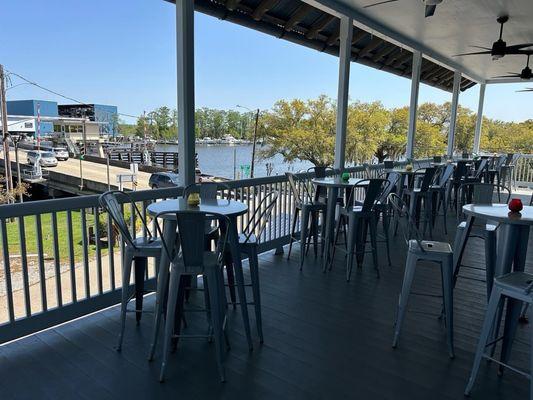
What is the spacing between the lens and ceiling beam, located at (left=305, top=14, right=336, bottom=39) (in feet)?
19.0

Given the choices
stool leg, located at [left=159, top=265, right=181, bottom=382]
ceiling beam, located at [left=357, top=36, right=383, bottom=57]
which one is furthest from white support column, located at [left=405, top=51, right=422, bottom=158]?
stool leg, located at [left=159, top=265, right=181, bottom=382]

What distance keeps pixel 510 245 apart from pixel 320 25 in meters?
4.69

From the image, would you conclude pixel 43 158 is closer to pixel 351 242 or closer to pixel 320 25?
Answer: pixel 320 25

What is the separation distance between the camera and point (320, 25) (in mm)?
5887

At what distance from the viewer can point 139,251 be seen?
8.32 ft

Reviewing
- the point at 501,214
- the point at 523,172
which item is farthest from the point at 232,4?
the point at 523,172

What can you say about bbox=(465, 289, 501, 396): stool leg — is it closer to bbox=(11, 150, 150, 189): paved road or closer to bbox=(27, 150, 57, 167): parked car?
bbox=(11, 150, 150, 189): paved road

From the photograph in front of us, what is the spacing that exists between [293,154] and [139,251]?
2100 cm

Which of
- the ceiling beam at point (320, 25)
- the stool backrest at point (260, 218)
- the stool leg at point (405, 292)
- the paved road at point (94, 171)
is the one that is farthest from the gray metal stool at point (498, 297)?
the paved road at point (94, 171)

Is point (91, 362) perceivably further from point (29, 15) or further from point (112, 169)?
point (29, 15)

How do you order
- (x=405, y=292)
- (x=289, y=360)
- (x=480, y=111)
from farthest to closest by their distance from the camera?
(x=480, y=111)
(x=405, y=292)
(x=289, y=360)

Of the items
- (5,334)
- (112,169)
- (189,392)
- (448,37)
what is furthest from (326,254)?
(112,169)

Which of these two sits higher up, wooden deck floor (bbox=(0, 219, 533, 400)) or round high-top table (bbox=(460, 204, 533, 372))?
round high-top table (bbox=(460, 204, 533, 372))

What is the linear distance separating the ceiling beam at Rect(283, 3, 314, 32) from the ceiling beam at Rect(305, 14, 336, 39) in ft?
1.76
